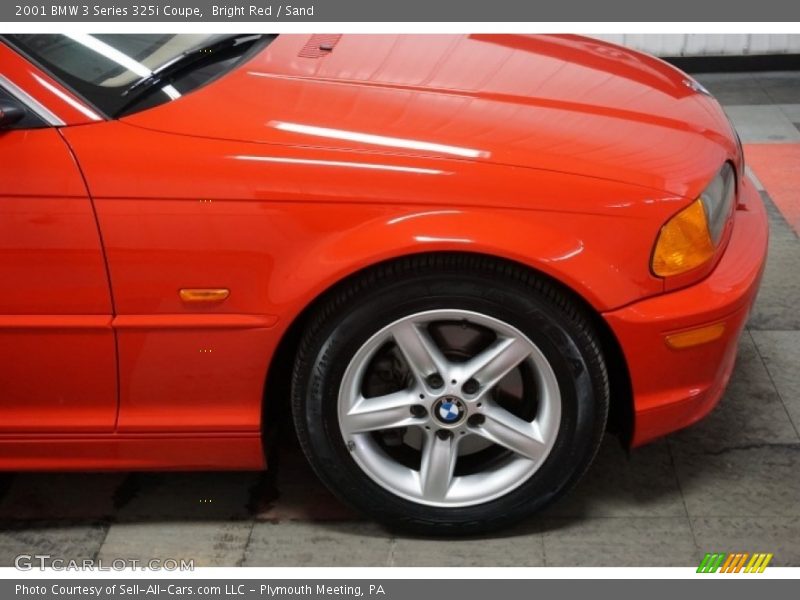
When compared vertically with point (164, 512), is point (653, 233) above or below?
above

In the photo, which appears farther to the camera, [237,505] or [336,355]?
[237,505]

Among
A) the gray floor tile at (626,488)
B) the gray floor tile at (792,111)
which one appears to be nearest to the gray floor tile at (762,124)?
the gray floor tile at (792,111)

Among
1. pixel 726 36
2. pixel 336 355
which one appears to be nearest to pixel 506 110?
pixel 336 355

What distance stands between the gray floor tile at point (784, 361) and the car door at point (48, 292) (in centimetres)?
188

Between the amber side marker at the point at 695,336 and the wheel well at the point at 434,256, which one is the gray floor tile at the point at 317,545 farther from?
the amber side marker at the point at 695,336

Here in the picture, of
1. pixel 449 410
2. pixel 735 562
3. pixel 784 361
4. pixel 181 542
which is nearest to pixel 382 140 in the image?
pixel 449 410

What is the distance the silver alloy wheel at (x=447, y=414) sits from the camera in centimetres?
237

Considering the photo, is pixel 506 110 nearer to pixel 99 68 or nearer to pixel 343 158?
pixel 343 158

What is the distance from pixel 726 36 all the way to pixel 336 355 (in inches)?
194

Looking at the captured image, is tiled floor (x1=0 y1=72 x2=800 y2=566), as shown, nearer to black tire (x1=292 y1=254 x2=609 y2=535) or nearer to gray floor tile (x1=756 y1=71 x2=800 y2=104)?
black tire (x1=292 y1=254 x2=609 y2=535)

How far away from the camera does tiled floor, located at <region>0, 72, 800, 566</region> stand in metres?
2.56

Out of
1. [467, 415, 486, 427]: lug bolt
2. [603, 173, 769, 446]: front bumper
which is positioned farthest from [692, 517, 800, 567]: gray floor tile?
[467, 415, 486, 427]: lug bolt

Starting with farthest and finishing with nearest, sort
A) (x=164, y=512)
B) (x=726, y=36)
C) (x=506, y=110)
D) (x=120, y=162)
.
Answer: (x=726, y=36) < (x=164, y=512) < (x=506, y=110) < (x=120, y=162)

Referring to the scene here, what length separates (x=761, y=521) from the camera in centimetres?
A: 263
